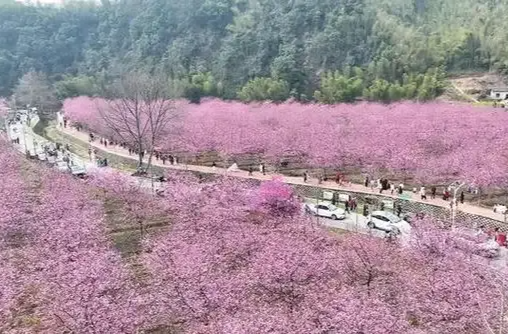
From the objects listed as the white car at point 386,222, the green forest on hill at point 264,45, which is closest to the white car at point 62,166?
the white car at point 386,222

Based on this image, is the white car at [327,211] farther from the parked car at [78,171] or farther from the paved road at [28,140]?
the paved road at [28,140]

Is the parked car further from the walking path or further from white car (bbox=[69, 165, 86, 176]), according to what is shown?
the walking path

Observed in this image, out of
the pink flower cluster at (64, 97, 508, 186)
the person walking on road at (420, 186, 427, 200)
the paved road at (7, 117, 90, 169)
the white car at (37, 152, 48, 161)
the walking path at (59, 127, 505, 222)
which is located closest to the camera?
the walking path at (59, 127, 505, 222)

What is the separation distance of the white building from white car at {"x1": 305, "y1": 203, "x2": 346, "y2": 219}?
4186 cm

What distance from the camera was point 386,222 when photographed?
27562 mm

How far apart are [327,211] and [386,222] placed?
376 centimetres

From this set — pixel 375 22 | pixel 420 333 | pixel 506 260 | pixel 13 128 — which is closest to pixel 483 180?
pixel 506 260

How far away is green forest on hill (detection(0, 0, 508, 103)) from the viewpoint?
222 feet

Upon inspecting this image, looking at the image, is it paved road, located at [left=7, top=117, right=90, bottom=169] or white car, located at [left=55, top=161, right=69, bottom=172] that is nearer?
white car, located at [left=55, top=161, right=69, bottom=172]

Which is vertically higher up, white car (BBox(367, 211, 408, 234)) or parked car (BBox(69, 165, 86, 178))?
white car (BBox(367, 211, 408, 234))

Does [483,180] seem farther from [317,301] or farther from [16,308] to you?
[16,308]

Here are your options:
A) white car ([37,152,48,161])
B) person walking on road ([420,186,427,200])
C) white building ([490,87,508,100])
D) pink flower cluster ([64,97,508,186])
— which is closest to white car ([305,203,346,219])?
person walking on road ([420,186,427,200])

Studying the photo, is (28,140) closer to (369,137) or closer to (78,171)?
(78,171)

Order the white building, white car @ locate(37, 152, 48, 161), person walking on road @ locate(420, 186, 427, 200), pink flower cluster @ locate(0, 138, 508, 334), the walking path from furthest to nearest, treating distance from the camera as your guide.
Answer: the white building → white car @ locate(37, 152, 48, 161) → person walking on road @ locate(420, 186, 427, 200) → the walking path → pink flower cluster @ locate(0, 138, 508, 334)
